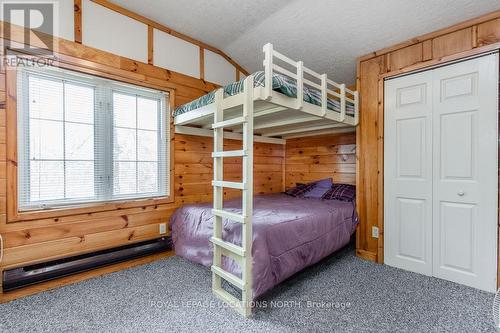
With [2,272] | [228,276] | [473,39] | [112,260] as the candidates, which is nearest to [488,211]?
[473,39]

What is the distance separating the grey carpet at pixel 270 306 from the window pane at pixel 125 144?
112 centimetres

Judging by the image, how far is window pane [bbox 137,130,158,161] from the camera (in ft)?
8.26

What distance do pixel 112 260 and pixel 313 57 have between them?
3.02 metres

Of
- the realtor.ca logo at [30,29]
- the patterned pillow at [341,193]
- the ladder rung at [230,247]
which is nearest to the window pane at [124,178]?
the realtor.ca logo at [30,29]

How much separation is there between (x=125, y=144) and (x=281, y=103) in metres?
1.63

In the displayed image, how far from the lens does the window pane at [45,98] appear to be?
6.30 feet

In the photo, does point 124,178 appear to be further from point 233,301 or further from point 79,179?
point 233,301

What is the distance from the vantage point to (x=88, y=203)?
7.11 ft

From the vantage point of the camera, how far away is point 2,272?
69.3 inches

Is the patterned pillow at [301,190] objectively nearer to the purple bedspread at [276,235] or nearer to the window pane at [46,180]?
the purple bedspread at [276,235]

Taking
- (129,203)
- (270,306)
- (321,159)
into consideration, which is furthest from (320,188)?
(129,203)

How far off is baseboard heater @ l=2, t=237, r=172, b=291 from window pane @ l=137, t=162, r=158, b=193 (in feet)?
1.83

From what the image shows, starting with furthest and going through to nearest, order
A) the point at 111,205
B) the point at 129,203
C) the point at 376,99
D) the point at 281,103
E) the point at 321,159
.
Result: 1. the point at 321,159
2. the point at 376,99
3. the point at 129,203
4. the point at 111,205
5. the point at 281,103

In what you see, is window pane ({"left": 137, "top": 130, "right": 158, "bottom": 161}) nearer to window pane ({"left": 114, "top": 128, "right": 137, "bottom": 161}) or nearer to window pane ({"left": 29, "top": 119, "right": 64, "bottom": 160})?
window pane ({"left": 114, "top": 128, "right": 137, "bottom": 161})
